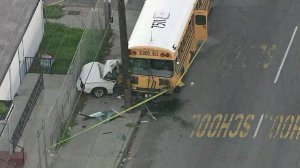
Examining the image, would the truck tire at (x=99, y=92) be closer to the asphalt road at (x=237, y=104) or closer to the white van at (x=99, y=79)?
the white van at (x=99, y=79)

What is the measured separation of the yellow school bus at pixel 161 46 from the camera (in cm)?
3800

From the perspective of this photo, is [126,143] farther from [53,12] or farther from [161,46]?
[53,12]

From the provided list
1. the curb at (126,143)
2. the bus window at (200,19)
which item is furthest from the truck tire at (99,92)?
the bus window at (200,19)

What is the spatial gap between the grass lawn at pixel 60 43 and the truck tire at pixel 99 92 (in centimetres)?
268

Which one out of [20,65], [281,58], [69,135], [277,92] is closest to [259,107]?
[277,92]

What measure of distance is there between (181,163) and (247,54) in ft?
30.9

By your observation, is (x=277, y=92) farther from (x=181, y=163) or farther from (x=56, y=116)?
(x=56, y=116)

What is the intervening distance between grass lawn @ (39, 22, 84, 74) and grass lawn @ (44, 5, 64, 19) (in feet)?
2.52

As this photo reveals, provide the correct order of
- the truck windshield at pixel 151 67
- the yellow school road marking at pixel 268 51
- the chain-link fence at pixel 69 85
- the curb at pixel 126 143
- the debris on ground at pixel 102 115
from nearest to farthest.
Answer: the curb at pixel 126 143 → the chain-link fence at pixel 69 85 → the truck windshield at pixel 151 67 → the debris on ground at pixel 102 115 → the yellow school road marking at pixel 268 51

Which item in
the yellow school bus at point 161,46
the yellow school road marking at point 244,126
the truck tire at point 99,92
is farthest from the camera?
the truck tire at point 99,92

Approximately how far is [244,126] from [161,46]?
527 cm

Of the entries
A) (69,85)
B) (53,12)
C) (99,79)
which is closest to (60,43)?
(53,12)

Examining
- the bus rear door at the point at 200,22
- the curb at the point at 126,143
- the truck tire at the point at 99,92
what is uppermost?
the bus rear door at the point at 200,22

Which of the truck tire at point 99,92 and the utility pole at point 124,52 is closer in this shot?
the utility pole at point 124,52
